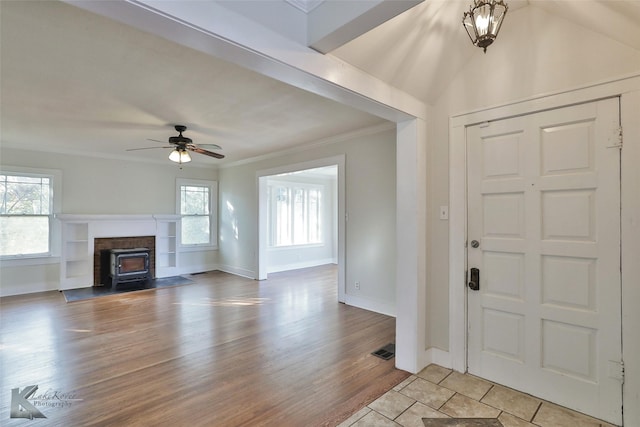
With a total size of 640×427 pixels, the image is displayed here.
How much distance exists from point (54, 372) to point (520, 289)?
13.0 ft

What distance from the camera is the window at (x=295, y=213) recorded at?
7691 mm

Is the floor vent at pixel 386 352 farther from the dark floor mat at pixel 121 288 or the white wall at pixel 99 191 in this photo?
the white wall at pixel 99 191

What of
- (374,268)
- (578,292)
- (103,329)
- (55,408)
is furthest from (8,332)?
(578,292)

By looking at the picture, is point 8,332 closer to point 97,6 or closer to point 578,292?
point 97,6

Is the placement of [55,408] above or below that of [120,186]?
below

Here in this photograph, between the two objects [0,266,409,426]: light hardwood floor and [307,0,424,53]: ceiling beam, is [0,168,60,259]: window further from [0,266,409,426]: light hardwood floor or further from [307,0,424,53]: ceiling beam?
[307,0,424,53]: ceiling beam

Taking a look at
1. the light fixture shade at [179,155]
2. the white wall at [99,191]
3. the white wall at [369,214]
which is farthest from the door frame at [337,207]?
the light fixture shade at [179,155]

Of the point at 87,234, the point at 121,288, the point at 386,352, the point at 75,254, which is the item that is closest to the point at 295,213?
the point at 121,288

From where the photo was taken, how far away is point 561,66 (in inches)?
86.7

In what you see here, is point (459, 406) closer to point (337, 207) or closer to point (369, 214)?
point (369, 214)

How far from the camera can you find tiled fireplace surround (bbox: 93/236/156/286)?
19.5 ft

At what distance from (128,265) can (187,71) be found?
4567 mm

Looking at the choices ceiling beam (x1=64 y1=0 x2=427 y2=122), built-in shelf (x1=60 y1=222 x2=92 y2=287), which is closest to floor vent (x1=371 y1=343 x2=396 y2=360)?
ceiling beam (x1=64 y1=0 x2=427 y2=122)

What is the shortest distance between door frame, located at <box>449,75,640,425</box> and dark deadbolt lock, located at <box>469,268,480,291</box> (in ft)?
0.19
